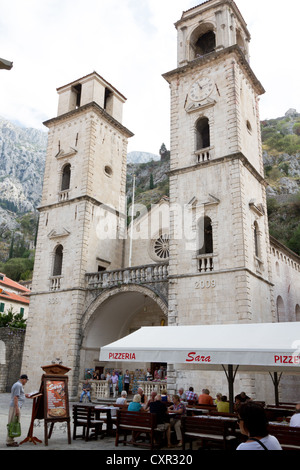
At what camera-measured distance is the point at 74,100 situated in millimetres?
26203

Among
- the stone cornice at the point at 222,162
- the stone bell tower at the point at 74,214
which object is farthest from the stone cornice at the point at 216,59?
the stone cornice at the point at 222,162

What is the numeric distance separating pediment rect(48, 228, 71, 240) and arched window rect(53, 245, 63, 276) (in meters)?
0.68

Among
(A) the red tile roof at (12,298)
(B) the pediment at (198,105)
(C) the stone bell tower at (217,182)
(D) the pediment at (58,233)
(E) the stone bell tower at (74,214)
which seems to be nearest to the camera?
(C) the stone bell tower at (217,182)

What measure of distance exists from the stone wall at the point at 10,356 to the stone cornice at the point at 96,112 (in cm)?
1372

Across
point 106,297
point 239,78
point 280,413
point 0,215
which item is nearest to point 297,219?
point 239,78

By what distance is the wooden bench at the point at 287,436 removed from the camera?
6.28 m

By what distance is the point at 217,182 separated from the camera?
17.9m

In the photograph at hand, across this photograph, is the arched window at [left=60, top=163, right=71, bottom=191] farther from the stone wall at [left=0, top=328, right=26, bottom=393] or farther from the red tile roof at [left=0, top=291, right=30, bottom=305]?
the red tile roof at [left=0, top=291, right=30, bottom=305]

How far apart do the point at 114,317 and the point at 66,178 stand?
30.3 ft

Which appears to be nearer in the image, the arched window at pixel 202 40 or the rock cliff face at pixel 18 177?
the arched window at pixel 202 40

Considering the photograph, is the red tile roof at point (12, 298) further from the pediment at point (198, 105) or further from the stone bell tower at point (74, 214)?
the pediment at point (198, 105)

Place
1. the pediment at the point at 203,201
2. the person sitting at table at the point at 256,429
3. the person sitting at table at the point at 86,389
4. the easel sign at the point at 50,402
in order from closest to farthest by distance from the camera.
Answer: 1. the person sitting at table at the point at 256,429
2. the easel sign at the point at 50,402
3. the pediment at the point at 203,201
4. the person sitting at table at the point at 86,389

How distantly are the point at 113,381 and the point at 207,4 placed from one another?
20.5 meters

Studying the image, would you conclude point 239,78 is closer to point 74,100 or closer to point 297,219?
point 74,100
